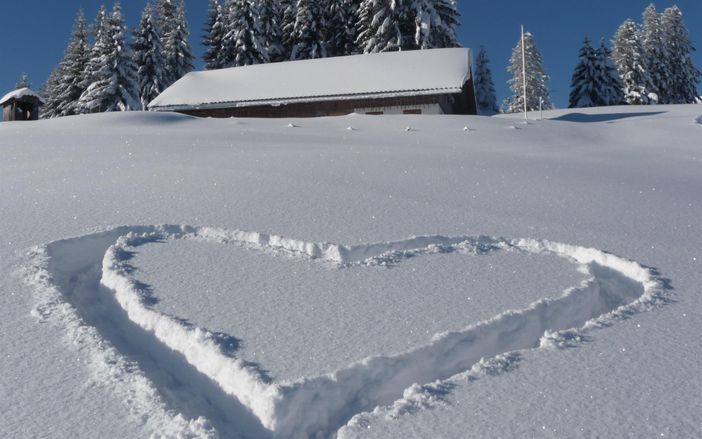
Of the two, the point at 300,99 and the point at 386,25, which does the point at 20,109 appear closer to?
the point at 300,99

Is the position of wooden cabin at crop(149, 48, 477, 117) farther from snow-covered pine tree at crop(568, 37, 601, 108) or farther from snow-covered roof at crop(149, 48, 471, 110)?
snow-covered pine tree at crop(568, 37, 601, 108)

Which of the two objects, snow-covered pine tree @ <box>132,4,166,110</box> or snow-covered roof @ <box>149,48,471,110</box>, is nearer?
snow-covered roof @ <box>149,48,471,110</box>

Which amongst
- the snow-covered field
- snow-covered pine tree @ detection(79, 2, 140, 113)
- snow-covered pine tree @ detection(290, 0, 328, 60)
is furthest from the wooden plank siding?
snow-covered pine tree @ detection(290, 0, 328, 60)

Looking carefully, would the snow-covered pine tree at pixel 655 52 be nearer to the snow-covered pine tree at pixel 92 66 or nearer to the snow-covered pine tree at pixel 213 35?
the snow-covered pine tree at pixel 213 35

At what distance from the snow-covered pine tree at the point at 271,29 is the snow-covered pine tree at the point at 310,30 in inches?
56.3

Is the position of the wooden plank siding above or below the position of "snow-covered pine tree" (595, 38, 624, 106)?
below

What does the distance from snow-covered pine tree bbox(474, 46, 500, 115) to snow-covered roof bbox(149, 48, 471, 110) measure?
897 inches

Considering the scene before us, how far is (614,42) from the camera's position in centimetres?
4375

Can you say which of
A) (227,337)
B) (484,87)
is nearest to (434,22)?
(484,87)

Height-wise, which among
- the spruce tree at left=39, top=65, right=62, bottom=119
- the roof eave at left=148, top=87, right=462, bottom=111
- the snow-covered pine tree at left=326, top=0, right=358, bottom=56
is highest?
the snow-covered pine tree at left=326, top=0, right=358, bottom=56

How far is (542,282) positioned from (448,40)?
32.8 meters

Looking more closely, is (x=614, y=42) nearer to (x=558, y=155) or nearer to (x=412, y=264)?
(x=558, y=155)

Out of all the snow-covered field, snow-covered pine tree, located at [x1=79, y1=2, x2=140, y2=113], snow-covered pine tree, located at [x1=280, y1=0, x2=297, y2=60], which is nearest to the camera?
the snow-covered field

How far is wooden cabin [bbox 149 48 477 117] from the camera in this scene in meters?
21.6
